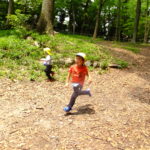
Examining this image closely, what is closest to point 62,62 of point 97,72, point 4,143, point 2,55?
point 97,72

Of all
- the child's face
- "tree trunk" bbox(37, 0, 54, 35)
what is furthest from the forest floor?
"tree trunk" bbox(37, 0, 54, 35)

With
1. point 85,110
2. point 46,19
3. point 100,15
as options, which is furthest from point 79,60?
point 100,15

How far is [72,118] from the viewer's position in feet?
15.1

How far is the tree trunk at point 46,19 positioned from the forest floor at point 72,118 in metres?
5.98

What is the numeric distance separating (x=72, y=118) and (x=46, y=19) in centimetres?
899

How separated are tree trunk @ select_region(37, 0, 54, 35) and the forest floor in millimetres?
5978

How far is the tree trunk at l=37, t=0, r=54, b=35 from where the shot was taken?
12.1 m

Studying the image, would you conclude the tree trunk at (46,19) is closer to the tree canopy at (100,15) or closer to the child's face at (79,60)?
the tree canopy at (100,15)

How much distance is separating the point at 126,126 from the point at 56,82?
12.0 feet

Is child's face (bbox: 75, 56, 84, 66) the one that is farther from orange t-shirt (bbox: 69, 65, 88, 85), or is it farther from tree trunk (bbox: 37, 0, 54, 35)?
tree trunk (bbox: 37, 0, 54, 35)

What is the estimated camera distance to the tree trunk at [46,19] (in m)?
12.1

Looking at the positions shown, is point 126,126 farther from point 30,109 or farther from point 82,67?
point 30,109

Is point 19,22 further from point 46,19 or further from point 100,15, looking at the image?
point 100,15

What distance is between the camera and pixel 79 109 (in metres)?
5.20
